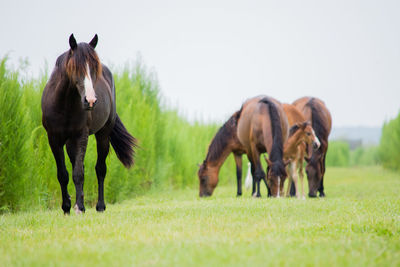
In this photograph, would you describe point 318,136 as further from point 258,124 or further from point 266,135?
point 266,135

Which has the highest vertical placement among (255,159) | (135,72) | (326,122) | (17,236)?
(135,72)

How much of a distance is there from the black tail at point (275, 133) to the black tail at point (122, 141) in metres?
2.86

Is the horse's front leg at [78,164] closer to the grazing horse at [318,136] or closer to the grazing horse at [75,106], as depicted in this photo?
the grazing horse at [75,106]

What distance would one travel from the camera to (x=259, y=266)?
2793mm

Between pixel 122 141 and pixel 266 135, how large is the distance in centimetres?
336

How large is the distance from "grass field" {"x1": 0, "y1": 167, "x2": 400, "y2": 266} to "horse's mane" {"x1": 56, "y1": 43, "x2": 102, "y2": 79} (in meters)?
1.71

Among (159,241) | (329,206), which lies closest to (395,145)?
(329,206)

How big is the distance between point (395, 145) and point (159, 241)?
21.2 m

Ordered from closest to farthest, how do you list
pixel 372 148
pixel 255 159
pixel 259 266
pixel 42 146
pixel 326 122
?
1. pixel 259 266
2. pixel 42 146
3. pixel 255 159
4. pixel 326 122
5. pixel 372 148

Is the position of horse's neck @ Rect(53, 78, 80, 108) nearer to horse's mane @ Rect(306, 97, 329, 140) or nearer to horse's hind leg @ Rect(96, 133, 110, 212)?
horse's hind leg @ Rect(96, 133, 110, 212)

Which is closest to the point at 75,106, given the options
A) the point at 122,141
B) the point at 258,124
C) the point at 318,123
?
the point at 122,141

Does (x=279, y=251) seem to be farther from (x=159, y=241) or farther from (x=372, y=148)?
(x=372, y=148)

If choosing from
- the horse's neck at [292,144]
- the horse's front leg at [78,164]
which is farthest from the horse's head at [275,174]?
the horse's front leg at [78,164]

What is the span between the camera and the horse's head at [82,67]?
498 centimetres
